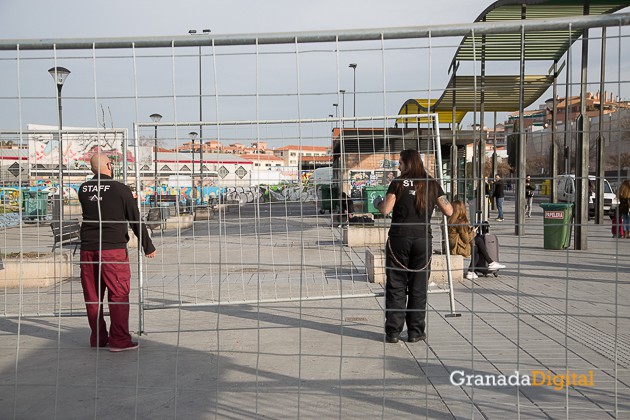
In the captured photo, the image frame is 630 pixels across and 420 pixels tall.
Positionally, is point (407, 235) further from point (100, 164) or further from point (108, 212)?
point (100, 164)

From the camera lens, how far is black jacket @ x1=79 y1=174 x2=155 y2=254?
5.73 metres

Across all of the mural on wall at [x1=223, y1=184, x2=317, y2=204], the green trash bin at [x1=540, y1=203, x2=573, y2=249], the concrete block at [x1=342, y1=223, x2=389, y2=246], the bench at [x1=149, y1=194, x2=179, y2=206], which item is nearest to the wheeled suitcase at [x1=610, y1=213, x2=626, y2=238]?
the green trash bin at [x1=540, y1=203, x2=573, y2=249]

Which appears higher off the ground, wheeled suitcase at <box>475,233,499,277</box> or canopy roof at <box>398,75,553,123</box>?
canopy roof at <box>398,75,553,123</box>

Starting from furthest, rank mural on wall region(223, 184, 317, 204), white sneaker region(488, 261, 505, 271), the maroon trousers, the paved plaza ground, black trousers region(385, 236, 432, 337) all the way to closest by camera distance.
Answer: white sneaker region(488, 261, 505, 271) → mural on wall region(223, 184, 317, 204) → black trousers region(385, 236, 432, 337) → the maroon trousers → the paved plaza ground

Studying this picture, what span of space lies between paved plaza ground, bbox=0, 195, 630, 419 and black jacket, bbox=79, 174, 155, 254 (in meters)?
0.65

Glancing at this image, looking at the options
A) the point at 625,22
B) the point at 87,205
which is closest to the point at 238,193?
the point at 87,205

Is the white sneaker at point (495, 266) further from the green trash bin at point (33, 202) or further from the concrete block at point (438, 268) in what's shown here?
→ the green trash bin at point (33, 202)

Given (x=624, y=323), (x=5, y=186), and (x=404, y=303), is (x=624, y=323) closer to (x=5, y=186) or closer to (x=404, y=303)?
(x=404, y=303)

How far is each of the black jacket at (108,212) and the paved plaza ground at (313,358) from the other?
2.14ft

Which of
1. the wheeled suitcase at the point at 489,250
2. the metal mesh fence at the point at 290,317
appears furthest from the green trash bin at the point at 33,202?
the wheeled suitcase at the point at 489,250

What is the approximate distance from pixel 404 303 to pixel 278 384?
171 centimetres

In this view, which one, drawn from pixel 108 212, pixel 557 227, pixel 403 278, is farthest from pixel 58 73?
pixel 557 227

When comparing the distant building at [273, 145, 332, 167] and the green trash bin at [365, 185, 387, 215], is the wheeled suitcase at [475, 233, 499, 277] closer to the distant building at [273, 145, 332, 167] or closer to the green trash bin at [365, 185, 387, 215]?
the green trash bin at [365, 185, 387, 215]

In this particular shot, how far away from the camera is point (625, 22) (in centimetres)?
397
